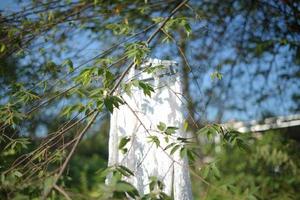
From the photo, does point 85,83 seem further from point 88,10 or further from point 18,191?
point 88,10

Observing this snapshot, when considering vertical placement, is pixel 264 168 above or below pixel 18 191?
above

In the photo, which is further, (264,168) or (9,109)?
(264,168)

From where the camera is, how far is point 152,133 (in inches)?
81.3

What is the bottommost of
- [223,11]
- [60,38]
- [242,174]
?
[242,174]

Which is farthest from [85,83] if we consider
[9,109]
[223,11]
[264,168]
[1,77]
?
[264,168]

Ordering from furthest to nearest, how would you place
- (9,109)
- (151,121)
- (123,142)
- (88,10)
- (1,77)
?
(88,10) → (1,77) → (151,121) → (9,109) → (123,142)

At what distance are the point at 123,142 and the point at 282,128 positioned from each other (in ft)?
12.5

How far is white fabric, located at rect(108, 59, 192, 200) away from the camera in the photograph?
6.55ft

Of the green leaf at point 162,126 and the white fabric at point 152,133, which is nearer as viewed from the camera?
the green leaf at point 162,126

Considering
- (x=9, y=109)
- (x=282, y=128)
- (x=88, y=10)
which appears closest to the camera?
(x=9, y=109)

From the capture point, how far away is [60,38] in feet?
11.0

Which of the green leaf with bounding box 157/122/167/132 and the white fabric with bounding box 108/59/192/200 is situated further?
the white fabric with bounding box 108/59/192/200

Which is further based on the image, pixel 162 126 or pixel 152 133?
pixel 152 133

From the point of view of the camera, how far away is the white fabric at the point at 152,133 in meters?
2.00
